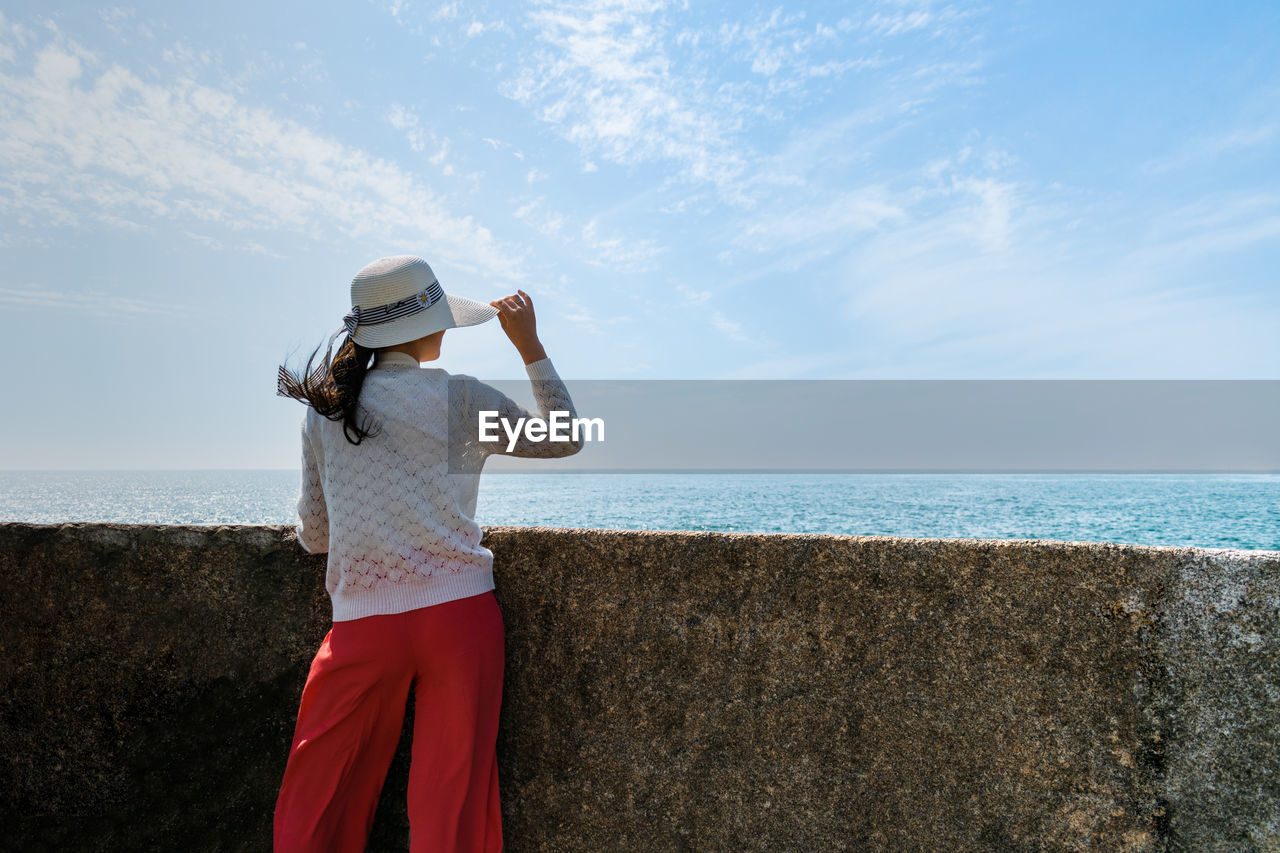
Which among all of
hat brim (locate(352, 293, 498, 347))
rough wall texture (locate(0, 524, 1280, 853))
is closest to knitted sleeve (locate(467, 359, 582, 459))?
hat brim (locate(352, 293, 498, 347))

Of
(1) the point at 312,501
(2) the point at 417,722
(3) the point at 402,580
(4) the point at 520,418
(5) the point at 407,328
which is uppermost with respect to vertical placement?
(5) the point at 407,328

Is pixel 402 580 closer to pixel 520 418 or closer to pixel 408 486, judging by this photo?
pixel 408 486

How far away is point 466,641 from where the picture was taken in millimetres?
1869

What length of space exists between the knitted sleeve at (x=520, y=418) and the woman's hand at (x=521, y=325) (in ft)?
0.39

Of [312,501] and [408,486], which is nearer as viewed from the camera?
[408,486]

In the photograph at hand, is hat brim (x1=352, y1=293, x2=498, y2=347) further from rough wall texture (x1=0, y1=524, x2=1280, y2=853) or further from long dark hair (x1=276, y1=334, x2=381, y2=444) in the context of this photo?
rough wall texture (x1=0, y1=524, x2=1280, y2=853)

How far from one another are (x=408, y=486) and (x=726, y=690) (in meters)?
0.97

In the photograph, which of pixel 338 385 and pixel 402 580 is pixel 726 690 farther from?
pixel 338 385

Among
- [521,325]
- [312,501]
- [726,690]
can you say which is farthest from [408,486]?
[726,690]

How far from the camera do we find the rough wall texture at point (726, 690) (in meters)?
1.82

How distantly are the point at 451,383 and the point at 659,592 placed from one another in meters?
0.77

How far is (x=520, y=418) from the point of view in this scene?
192cm

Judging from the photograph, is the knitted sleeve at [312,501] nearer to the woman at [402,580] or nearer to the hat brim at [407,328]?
the woman at [402,580]

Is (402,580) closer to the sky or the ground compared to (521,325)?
closer to the ground
